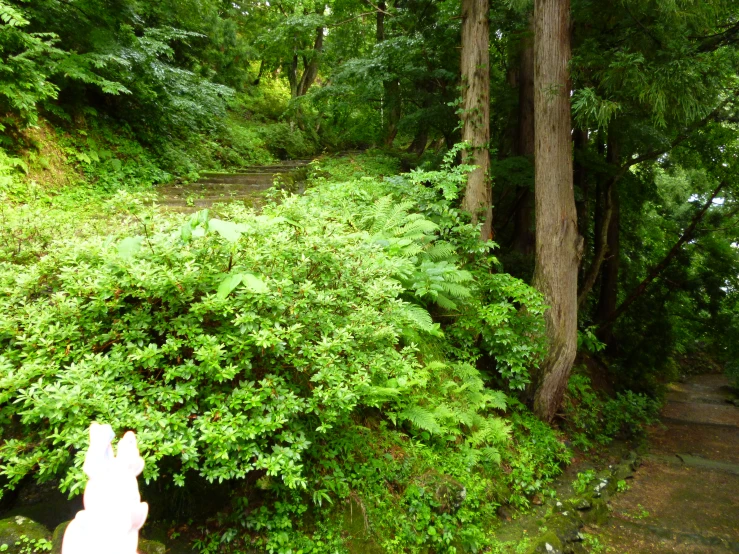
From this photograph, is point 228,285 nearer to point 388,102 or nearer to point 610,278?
point 388,102

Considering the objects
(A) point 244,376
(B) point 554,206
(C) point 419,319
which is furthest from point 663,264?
(A) point 244,376

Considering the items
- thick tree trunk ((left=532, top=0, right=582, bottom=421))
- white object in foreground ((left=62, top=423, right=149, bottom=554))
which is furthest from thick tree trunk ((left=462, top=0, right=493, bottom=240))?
white object in foreground ((left=62, top=423, right=149, bottom=554))

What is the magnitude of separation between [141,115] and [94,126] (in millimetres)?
1133

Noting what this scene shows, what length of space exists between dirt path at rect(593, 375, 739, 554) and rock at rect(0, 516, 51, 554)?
14.6 feet

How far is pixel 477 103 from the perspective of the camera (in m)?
6.66

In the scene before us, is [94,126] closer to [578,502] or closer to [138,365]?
[138,365]

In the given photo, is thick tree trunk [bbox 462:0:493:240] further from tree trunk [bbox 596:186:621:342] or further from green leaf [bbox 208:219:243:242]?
tree trunk [bbox 596:186:621:342]

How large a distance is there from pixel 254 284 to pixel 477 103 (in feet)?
17.9

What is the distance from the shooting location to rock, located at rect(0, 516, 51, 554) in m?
2.15

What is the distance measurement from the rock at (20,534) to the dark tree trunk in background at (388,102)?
8.31m

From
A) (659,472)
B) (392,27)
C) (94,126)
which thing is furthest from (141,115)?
(659,472)

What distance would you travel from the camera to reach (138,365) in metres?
2.36

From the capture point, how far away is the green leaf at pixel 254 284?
2465mm

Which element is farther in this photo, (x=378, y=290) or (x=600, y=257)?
(x=600, y=257)
